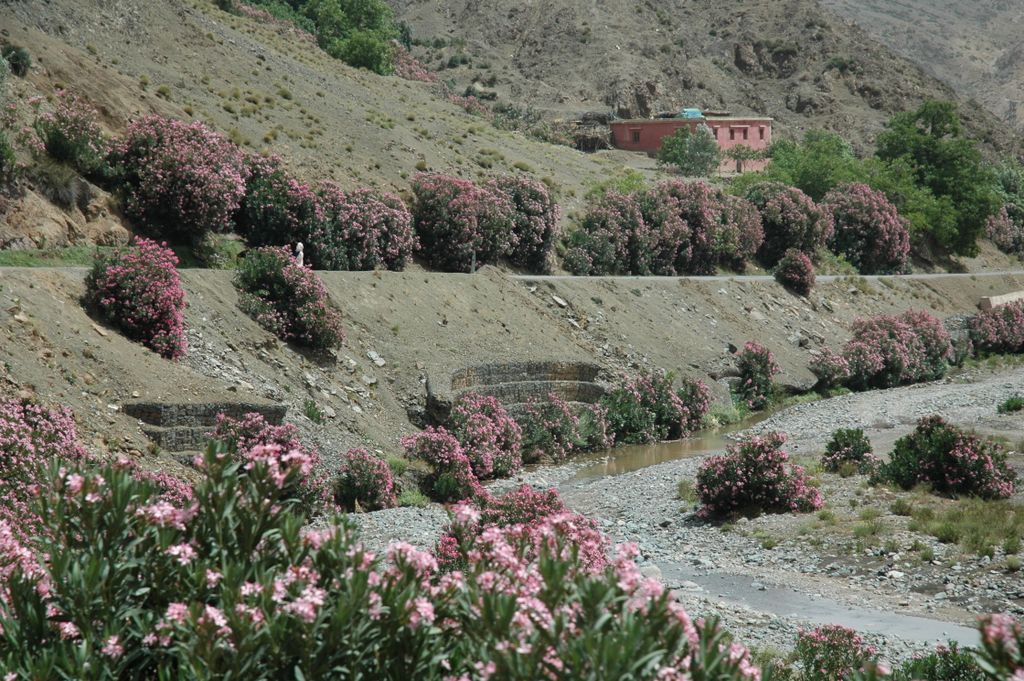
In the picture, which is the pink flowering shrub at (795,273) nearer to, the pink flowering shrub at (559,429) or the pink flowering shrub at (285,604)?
the pink flowering shrub at (559,429)

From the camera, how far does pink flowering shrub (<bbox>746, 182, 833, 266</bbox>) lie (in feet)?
183

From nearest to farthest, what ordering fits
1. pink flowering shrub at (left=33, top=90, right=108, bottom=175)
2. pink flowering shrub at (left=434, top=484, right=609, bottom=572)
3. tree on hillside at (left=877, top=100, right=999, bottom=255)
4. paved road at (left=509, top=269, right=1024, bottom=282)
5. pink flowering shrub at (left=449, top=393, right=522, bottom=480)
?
pink flowering shrub at (left=434, top=484, right=609, bottom=572) < pink flowering shrub at (left=449, top=393, right=522, bottom=480) < pink flowering shrub at (left=33, top=90, right=108, bottom=175) < paved road at (left=509, top=269, right=1024, bottom=282) < tree on hillside at (left=877, top=100, right=999, bottom=255)

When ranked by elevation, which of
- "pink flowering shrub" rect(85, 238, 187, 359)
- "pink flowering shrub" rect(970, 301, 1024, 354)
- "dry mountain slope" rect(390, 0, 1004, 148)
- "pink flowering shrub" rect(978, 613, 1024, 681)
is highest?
"dry mountain slope" rect(390, 0, 1004, 148)

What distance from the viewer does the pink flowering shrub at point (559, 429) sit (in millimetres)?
28750

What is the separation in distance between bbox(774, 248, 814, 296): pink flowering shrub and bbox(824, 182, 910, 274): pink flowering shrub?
1115cm

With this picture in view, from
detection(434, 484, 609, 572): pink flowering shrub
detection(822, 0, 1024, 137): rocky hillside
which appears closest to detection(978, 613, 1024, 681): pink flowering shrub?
detection(434, 484, 609, 572): pink flowering shrub

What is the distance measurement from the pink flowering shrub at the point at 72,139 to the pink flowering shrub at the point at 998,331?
38769mm

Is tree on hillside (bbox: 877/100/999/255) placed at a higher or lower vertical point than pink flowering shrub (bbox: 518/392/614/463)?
higher

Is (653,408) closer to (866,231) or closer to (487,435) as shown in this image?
(487,435)

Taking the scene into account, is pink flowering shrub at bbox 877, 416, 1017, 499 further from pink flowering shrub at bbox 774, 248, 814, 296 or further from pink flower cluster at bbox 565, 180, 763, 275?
pink flowering shrub at bbox 774, 248, 814, 296

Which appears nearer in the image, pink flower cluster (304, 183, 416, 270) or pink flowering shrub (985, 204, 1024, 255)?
pink flower cluster (304, 183, 416, 270)

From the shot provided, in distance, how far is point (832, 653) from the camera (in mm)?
10781

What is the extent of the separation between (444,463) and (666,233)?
26.8 m

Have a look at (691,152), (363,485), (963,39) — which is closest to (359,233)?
(363,485)
